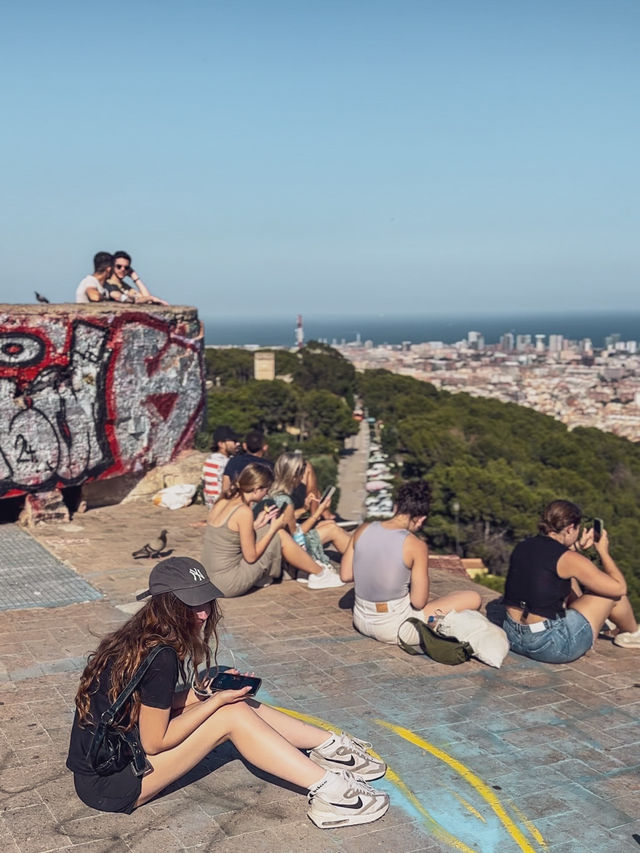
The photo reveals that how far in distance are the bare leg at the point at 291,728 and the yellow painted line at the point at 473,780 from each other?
0.69m

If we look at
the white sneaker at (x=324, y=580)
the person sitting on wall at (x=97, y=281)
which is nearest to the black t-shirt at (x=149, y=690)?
the white sneaker at (x=324, y=580)

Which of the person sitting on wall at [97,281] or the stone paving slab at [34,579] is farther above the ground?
the person sitting on wall at [97,281]

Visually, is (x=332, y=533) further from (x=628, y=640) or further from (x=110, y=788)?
(x=110, y=788)

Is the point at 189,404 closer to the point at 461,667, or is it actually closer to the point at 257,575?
the point at 257,575

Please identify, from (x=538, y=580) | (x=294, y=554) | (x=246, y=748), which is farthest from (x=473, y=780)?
(x=294, y=554)

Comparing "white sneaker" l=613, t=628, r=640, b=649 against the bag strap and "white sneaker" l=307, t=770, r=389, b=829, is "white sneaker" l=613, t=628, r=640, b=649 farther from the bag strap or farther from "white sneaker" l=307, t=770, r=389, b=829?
the bag strap

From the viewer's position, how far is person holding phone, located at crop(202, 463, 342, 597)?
22.0 ft

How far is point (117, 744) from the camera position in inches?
142

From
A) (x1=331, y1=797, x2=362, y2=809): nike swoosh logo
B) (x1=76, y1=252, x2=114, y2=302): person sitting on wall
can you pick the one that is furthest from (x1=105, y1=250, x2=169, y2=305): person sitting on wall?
(x1=331, y1=797, x2=362, y2=809): nike swoosh logo

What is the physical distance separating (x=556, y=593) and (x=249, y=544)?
2187mm

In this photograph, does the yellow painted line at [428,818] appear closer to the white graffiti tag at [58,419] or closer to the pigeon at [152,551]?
the pigeon at [152,551]

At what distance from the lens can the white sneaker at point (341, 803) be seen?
12.6 feet

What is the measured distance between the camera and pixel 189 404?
36.9ft

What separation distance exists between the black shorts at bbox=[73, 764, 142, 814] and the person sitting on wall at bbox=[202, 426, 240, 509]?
5.49 meters
